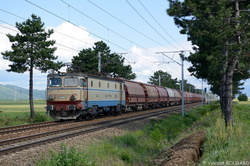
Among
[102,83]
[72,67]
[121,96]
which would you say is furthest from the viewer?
[121,96]

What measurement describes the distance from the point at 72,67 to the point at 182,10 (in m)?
10.9

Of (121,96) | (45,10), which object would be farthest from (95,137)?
(121,96)

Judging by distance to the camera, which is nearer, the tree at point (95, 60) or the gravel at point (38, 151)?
the gravel at point (38, 151)

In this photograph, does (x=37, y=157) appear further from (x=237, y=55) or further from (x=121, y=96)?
(x=121, y=96)

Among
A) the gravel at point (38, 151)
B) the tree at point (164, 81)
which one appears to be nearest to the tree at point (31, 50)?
the gravel at point (38, 151)

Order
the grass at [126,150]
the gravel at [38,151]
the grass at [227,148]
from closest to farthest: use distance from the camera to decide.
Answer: the grass at [227,148]
the gravel at [38,151]
the grass at [126,150]

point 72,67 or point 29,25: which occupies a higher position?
point 29,25

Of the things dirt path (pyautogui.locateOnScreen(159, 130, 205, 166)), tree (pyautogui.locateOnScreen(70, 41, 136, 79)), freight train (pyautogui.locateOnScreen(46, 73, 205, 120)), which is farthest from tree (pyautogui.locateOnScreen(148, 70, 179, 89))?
dirt path (pyautogui.locateOnScreen(159, 130, 205, 166))

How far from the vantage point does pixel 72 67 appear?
21.5 m

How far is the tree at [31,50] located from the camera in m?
23.8

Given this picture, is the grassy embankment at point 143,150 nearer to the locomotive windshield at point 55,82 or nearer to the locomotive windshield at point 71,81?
the locomotive windshield at point 71,81

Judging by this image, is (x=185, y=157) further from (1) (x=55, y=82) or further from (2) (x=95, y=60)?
(2) (x=95, y=60)

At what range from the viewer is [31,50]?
2409cm

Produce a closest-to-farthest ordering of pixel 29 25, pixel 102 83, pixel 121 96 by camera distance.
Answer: pixel 102 83, pixel 29 25, pixel 121 96
